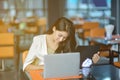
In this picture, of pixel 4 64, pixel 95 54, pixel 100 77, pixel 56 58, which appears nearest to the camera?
pixel 56 58

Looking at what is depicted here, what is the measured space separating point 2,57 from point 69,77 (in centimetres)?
333

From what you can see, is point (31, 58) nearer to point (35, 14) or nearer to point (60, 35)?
point (60, 35)

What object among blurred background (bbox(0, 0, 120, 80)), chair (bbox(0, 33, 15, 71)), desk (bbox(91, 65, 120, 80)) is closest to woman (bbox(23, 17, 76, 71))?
desk (bbox(91, 65, 120, 80))

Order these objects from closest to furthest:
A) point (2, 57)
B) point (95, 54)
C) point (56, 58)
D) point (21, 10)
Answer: point (56, 58)
point (95, 54)
point (2, 57)
point (21, 10)

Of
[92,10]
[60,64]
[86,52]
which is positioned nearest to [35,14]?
[92,10]

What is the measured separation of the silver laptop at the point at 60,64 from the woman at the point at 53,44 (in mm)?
516

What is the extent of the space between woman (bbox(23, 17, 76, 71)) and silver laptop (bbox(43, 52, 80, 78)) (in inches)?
20.3

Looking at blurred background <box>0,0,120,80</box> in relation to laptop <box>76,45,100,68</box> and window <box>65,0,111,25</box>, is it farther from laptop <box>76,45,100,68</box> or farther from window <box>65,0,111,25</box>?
laptop <box>76,45,100,68</box>

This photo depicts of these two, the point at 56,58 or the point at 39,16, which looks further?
the point at 39,16

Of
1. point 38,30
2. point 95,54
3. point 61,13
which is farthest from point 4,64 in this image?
point 95,54

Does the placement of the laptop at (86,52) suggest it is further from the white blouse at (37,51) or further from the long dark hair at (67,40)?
the white blouse at (37,51)

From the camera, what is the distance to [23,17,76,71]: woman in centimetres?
278

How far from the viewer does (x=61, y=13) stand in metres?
7.05

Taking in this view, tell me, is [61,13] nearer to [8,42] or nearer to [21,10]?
[21,10]
